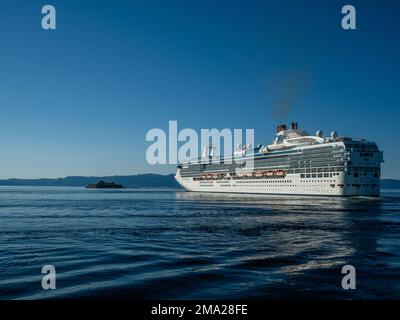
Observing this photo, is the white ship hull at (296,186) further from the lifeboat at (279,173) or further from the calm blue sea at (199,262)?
the calm blue sea at (199,262)

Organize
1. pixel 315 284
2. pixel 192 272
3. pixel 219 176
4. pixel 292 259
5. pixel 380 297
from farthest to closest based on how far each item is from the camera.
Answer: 1. pixel 219 176
2. pixel 292 259
3. pixel 192 272
4. pixel 315 284
5. pixel 380 297

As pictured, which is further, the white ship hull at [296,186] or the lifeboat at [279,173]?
the lifeboat at [279,173]

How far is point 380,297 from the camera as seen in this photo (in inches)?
582

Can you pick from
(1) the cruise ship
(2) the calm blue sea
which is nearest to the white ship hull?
(1) the cruise ship

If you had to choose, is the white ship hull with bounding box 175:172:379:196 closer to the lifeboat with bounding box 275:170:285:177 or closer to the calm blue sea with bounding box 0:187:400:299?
the lifeboat with bounding box 275:170:285:177

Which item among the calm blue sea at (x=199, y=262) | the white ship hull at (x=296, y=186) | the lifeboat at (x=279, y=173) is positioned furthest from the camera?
the lifeboat at (x=279, y=173)

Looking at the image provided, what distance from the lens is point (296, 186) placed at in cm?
11756

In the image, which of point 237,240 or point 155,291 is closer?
point 155,291

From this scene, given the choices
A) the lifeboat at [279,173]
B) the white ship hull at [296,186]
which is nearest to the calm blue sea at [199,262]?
the white ship hull at [296,186]

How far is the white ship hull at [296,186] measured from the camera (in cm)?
10325

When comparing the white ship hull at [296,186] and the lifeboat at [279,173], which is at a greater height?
the lifeboat at [279,173]

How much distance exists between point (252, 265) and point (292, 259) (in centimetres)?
304
